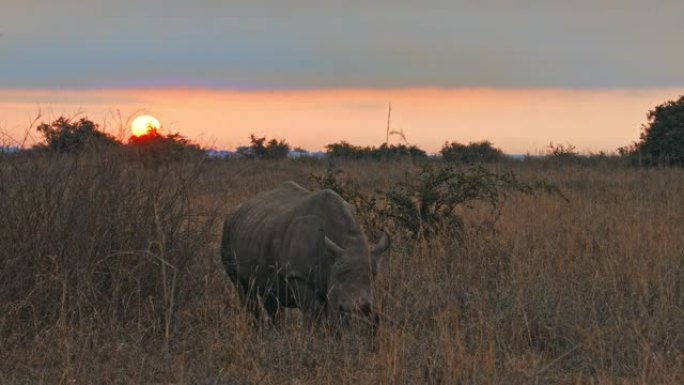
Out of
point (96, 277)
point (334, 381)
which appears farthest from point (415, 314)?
point (96, 277)

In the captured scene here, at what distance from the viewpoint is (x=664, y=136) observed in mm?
27859

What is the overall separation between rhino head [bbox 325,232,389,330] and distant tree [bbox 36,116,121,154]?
92.7 inches

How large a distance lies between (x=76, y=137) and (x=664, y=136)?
2645 centimetres

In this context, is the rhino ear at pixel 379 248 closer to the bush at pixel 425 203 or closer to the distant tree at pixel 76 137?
the distant tree at pixel 76 137

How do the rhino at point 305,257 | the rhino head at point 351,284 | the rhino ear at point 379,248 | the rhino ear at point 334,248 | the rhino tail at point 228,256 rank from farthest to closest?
the rhino tail at point 228,256, the rhino ear at point 379,248, the rhino ear at point 334,248, the rhino at point 305,257, the rhino head at point 351,284

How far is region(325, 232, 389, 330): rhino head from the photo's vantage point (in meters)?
4.89

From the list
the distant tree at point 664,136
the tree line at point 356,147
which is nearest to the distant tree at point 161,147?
the tree line at point 356,147

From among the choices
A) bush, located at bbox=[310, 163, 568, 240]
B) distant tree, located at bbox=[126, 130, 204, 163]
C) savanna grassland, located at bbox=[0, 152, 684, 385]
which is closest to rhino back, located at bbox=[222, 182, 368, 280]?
savanna grassland, located at bbox=[0, 152, 684, 385]

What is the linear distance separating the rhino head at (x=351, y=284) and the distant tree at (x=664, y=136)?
22610 millimetres

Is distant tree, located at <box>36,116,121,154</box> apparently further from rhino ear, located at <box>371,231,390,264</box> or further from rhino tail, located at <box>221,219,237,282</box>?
rhino ear, located at <box>371,231,390,264</box>

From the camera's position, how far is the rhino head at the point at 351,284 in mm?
4891

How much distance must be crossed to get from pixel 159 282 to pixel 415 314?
2175mm

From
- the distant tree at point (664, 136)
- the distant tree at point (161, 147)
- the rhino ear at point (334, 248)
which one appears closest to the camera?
the rhino ear at point (334, 248)

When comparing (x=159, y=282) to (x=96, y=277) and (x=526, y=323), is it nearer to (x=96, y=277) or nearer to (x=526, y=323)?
(x=96, y=277)
